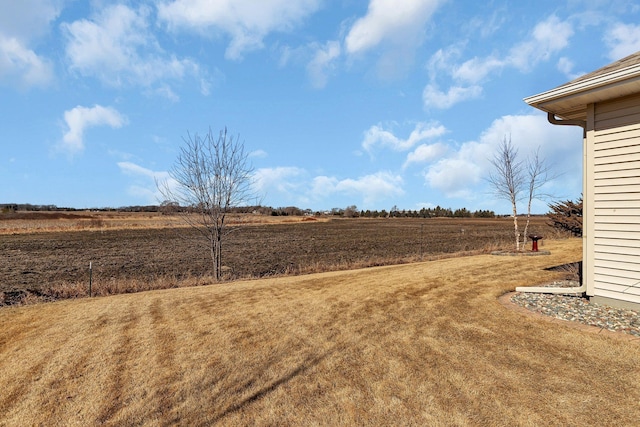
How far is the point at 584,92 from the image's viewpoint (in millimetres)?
5680

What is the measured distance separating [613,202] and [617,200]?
0.06 m

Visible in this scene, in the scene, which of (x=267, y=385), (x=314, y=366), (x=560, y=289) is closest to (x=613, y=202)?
(x=560, y=289)

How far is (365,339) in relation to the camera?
495 centimetres

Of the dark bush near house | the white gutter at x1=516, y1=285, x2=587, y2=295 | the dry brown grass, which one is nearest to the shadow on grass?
the dry brown grass

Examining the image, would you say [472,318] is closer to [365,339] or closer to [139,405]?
[365,339]

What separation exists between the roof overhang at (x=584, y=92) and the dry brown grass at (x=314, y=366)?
350 cm

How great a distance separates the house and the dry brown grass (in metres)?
1.52

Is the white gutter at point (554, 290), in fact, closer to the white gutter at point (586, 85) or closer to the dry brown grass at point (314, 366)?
the dry brown grass at point (314, 366)

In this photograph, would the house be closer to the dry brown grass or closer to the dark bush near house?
the dry brown grass

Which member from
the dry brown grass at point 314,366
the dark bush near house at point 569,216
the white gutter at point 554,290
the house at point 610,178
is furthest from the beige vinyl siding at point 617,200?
the dark bush near house at point 569,216

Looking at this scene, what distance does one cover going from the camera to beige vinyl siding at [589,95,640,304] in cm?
549

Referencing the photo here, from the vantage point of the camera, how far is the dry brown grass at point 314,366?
10.6 feet

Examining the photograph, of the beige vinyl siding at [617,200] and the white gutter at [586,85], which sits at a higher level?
the white gutter at [586,85]

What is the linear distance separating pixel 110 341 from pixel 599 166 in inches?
311
